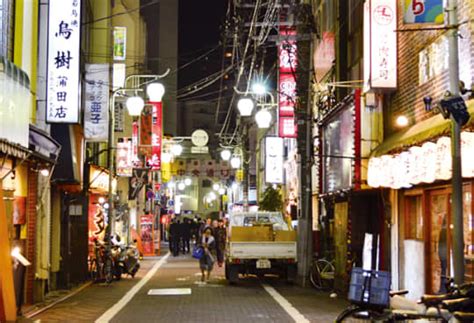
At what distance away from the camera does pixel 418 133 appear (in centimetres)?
1418

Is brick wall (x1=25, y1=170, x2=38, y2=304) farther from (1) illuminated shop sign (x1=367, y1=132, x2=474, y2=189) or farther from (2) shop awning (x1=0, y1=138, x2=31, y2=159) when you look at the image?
(1) illuminated shop sign (x1=367, y1=132, x2=474, y2=189)

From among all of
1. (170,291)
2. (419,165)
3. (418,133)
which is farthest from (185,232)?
(419,165)

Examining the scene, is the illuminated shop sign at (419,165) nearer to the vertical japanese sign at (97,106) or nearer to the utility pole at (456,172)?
the utility pole at (456,172)

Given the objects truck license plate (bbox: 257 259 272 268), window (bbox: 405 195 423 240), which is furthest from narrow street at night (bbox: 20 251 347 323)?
window (bbox: 405 195 423 240)

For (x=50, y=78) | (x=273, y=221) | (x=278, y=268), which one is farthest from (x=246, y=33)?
(x=50, y=78)

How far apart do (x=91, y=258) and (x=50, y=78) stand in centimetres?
804

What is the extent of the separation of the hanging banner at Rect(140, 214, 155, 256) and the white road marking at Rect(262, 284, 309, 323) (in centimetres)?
1700

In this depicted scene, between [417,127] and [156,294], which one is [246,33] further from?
[417,127]

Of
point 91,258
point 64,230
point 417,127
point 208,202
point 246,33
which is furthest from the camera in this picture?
point 208,202

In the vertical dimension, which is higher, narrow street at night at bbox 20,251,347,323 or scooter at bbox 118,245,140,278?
scooter at bbox 118,245,140,278

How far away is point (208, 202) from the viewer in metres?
94.3

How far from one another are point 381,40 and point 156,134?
21.2m

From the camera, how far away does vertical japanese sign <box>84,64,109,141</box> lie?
22.4 metres

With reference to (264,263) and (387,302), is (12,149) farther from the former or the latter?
(264,263)
